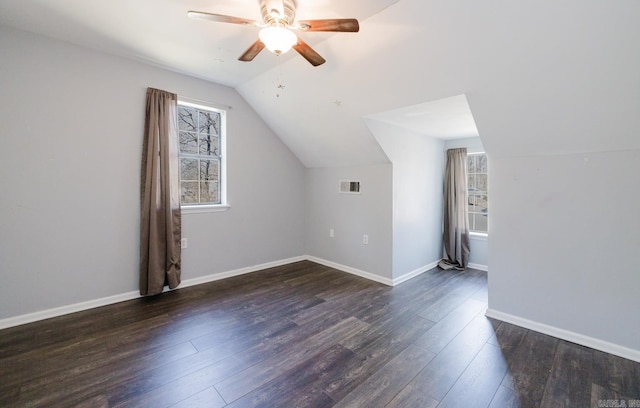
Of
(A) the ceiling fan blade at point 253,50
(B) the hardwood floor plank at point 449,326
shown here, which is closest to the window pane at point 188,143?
(A) the ceiling fan blade at point 253,50

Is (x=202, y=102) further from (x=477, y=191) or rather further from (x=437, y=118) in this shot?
(x=477, y=191)

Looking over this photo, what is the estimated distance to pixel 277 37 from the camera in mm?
Result: 1659

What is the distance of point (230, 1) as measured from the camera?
1.92m

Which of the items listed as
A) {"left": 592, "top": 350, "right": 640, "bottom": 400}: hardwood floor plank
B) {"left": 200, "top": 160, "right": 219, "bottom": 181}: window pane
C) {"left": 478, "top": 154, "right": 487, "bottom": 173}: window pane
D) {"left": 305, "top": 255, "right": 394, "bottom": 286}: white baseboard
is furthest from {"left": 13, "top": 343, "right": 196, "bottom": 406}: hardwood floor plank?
{"left": 478, "top": 154, "right": 487, "bottom": 173}: window pane

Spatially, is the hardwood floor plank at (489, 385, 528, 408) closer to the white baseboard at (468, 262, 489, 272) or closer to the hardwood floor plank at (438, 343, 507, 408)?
the hardwood floor plank at (438, 343, 507, 408)

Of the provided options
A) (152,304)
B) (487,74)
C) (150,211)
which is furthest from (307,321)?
(487,74)

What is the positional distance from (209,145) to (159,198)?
3.34ft

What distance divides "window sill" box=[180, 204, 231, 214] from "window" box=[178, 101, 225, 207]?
0.11 m

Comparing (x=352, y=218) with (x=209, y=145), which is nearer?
(x=209, y=145)

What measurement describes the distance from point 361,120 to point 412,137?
108 centimetres

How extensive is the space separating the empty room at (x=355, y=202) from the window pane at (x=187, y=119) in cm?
6

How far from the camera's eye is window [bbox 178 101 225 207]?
3.47 m

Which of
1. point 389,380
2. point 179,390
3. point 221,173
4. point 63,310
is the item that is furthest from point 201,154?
point 389,380

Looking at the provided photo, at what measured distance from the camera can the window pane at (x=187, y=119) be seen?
11.4 ft
